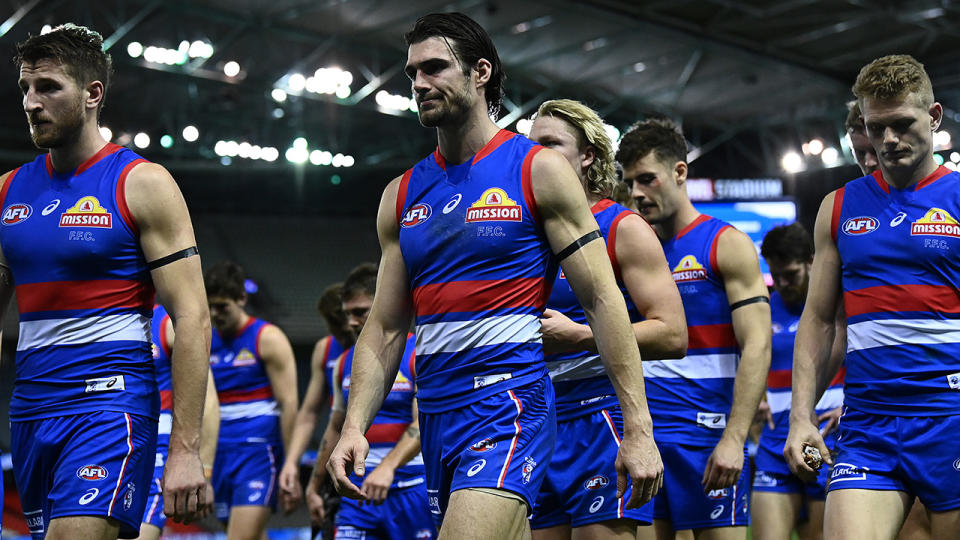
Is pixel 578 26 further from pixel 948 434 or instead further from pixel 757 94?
pixel 948 434

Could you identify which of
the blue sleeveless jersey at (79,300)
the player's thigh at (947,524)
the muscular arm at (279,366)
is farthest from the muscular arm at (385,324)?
the muscular arm at (279,366)

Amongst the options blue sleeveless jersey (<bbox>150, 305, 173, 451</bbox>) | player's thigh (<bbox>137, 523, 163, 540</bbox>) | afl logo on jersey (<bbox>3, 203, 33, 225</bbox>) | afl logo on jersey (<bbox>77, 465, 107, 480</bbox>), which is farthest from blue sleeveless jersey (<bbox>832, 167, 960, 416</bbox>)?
player's thigh (<bbox>137, 523, 163, 540</bbox>)

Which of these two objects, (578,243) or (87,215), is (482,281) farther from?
(87,215)

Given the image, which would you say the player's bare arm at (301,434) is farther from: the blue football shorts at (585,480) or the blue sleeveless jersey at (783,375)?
the blue football shorts at (585,480)

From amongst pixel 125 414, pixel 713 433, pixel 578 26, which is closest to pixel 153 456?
pixel 125 414

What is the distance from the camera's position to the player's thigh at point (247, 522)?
8.29m

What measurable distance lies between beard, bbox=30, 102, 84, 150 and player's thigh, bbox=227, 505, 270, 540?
4733 mm

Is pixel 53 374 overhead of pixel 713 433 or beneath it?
overhead

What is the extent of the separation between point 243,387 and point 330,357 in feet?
2.67

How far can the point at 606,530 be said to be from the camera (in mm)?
4461

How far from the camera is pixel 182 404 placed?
4027mm

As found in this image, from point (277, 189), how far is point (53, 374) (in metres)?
24.9

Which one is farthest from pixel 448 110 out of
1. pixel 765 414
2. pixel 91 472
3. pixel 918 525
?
pixel 765 414

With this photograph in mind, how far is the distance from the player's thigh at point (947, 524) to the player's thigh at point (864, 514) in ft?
0.41
